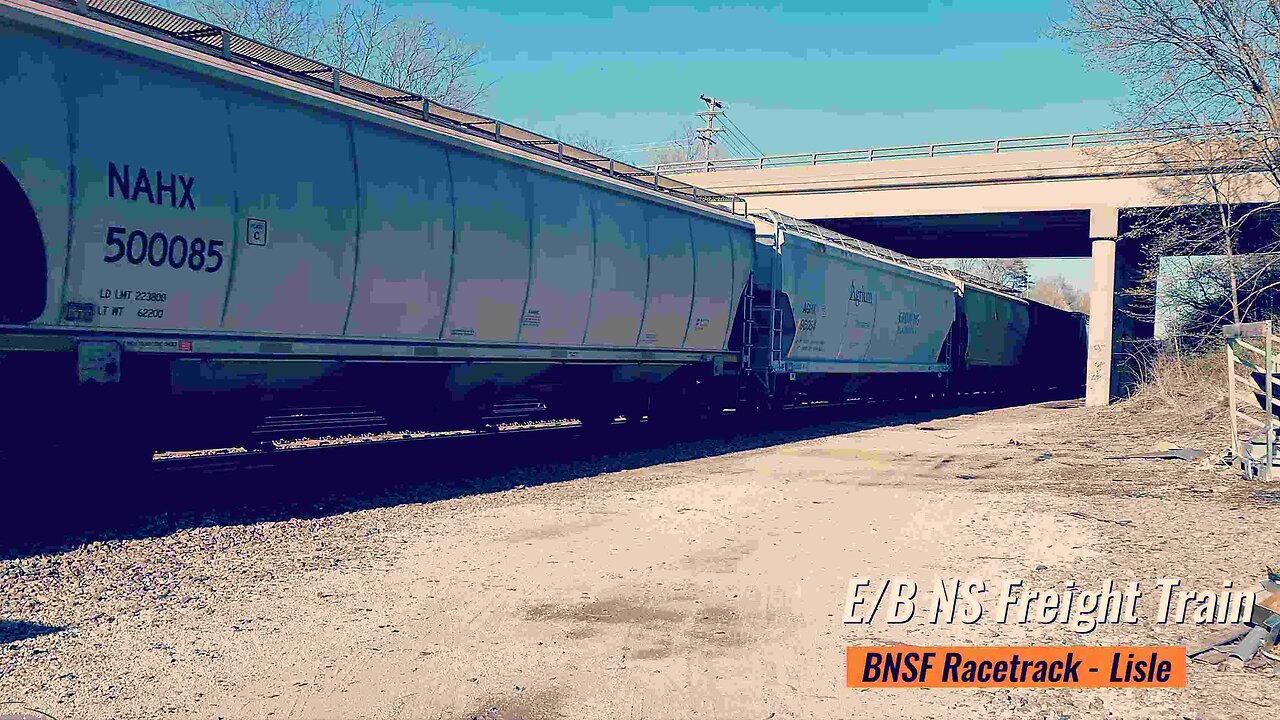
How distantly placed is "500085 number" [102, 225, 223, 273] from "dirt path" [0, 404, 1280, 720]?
2164mm

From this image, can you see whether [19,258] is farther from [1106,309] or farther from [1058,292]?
[1058,292]

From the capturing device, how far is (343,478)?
988 centimetres

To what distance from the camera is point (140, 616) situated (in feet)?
17.8

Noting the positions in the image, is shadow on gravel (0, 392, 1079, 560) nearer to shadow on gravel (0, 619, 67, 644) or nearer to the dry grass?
shadow on gravel (0, 619, 67, 644)

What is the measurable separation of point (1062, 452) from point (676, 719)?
12697 millimetres

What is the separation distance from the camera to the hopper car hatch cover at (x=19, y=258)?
6668mm

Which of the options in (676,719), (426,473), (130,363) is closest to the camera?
(676,719)

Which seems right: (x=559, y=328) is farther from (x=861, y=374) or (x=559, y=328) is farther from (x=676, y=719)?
(x=861, y=374)

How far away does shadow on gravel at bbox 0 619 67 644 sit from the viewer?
16.3 feet

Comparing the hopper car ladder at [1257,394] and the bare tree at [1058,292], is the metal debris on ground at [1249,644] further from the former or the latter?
the bare tree at [1058,292]

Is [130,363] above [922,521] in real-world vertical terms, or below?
above

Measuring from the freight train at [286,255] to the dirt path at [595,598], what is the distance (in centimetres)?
158

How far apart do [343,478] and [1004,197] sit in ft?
85.3

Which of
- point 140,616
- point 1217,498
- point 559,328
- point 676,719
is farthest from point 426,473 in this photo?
point 1217,498
